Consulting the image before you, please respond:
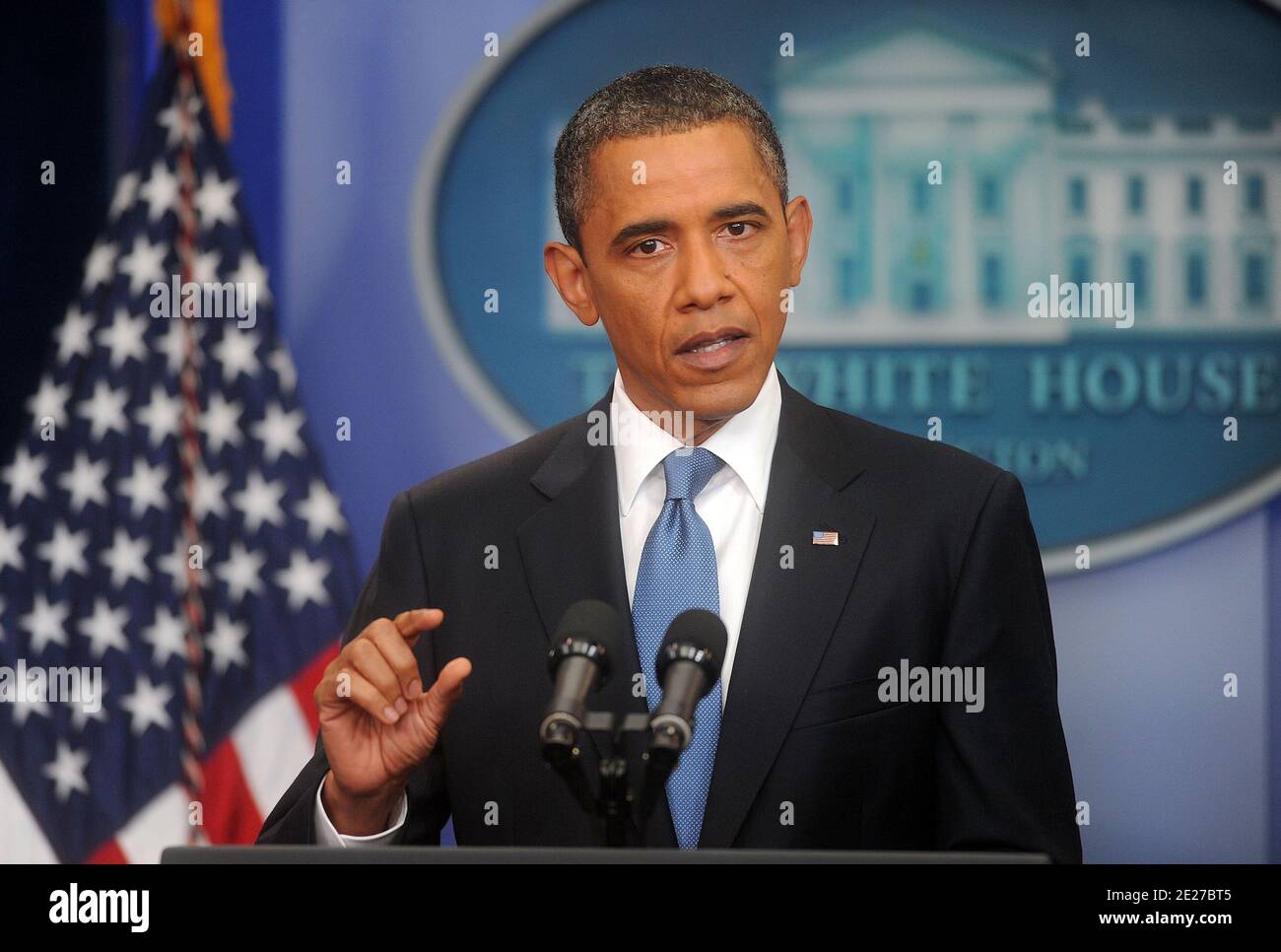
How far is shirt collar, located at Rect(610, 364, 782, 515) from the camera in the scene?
2.55 meters

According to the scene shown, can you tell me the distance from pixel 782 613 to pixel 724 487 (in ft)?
0.90

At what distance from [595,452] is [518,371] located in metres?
1.03

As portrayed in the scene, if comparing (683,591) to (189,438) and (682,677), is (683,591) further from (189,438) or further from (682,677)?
(189,438)

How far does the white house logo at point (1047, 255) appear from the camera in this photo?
358cm

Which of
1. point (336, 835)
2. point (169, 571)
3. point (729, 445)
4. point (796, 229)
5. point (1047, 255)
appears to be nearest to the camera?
point (336, 835)

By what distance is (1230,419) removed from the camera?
3.60 metres

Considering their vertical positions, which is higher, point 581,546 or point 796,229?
point 796,229

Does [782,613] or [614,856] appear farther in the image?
[782,613]

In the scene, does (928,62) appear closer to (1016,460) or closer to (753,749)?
(1016,460)

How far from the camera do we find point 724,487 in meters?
2.56

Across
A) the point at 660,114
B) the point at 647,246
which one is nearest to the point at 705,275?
the point at 647,246

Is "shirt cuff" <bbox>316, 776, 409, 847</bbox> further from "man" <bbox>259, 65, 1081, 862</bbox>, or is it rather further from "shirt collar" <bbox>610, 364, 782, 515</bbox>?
"shirt collar" <bbox>610, 364, 782, 515</bbox>

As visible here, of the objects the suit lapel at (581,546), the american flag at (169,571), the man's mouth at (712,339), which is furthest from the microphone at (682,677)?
the american flag at (169,571)

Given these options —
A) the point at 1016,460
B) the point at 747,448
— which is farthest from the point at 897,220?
the point at 747,448
